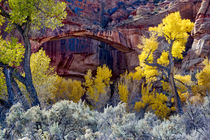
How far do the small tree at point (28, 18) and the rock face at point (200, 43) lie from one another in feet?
59.1

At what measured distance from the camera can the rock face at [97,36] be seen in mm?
22656

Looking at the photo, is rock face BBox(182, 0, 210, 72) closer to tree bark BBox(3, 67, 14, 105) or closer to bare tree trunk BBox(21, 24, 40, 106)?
bare tree trunk BBox(21, 24, 40, 106)

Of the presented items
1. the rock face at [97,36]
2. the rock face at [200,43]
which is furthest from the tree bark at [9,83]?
the rock face at [200,43]

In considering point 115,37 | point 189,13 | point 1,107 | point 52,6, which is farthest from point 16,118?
point 189,13

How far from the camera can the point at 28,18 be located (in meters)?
6.05

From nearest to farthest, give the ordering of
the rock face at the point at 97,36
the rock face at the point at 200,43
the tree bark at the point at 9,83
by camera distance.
Answer: the tree bark at the point at 9,83 → the rock face at the point at 200,43 → the rock face at the point at 97,36

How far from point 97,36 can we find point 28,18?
61.8ft

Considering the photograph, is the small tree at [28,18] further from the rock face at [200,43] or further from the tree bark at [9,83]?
the rock face at [200,43]

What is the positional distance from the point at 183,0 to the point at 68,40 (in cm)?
1695

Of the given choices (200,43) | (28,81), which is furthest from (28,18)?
(200,43)

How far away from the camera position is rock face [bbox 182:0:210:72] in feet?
66.6

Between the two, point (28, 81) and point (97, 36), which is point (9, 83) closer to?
point (28, 81)

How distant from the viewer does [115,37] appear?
81.3 feet

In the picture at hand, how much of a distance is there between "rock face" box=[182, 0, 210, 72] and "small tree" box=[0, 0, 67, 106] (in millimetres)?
18020
